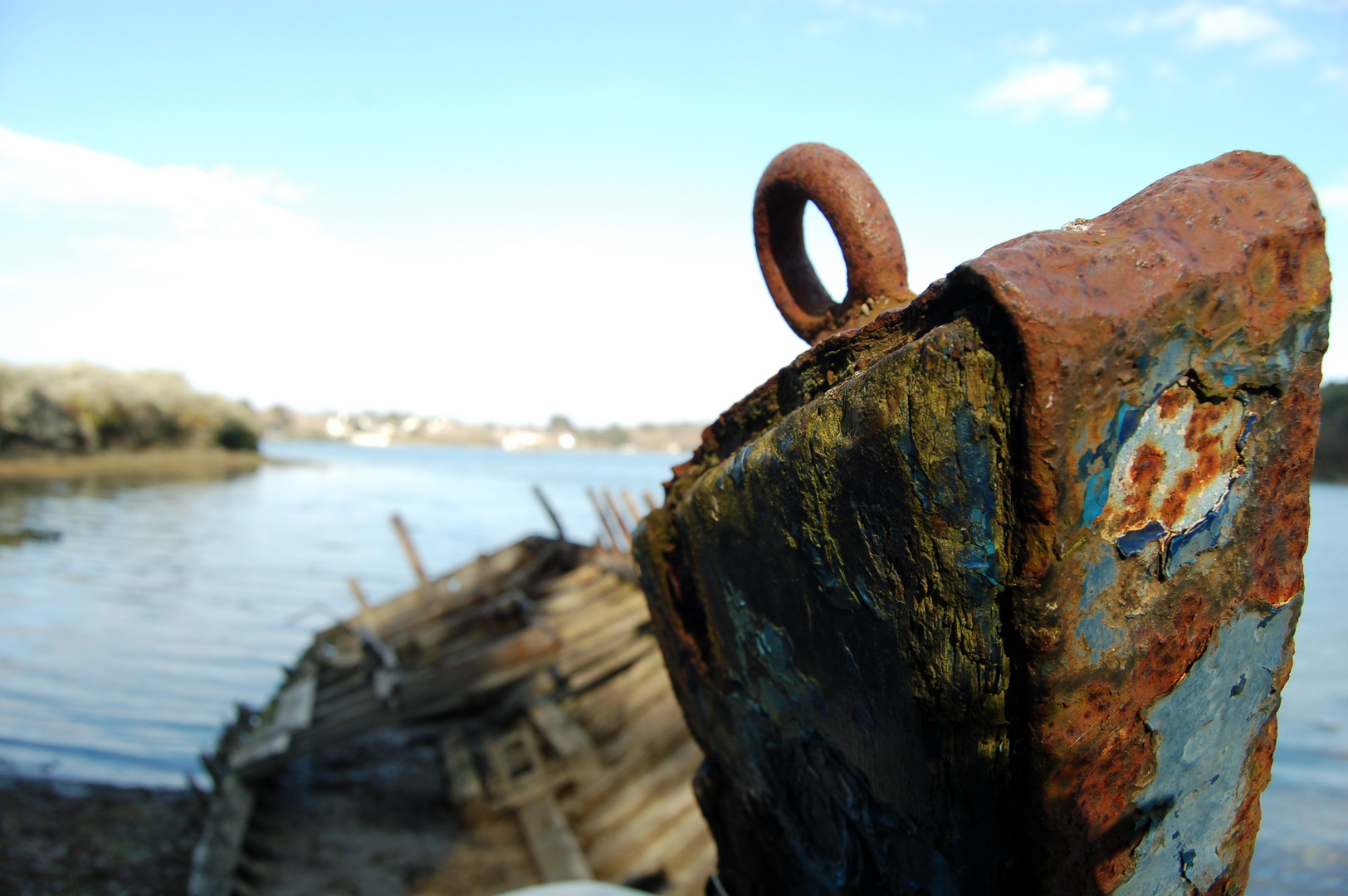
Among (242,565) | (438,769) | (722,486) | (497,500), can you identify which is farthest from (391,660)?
(497,500)

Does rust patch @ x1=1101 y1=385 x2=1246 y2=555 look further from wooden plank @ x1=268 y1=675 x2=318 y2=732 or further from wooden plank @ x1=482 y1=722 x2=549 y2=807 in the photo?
wooden plank @ x1=268 y1=675 x2=318 y2=732

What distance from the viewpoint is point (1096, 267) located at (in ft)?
3.40

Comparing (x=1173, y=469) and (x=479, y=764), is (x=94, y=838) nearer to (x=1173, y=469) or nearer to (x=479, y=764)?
(x=479, y=764)

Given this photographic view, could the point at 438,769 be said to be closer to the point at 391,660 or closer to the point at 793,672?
the point at 391,660

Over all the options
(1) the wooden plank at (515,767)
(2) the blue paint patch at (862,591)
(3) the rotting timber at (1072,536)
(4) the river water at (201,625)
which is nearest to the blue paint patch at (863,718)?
(3) the rotting timber at (1072,536)

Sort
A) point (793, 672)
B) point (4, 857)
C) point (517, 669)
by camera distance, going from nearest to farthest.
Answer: point (793, 672) → point (4, 857) → point (517, 669)

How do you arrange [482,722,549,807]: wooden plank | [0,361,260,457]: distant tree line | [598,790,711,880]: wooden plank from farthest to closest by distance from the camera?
[0,361,260,457]: distant tree line → [482,722,549,807]: wooden plank → [598,790,711,880]: wooden plank

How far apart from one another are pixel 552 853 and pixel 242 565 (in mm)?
16290

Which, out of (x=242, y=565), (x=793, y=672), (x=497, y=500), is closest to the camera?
(x=793, y=672)

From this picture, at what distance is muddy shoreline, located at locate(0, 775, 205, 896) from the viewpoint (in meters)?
5.66

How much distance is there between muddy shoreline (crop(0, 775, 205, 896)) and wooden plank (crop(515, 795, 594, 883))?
243 cm

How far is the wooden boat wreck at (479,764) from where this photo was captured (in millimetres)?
4992

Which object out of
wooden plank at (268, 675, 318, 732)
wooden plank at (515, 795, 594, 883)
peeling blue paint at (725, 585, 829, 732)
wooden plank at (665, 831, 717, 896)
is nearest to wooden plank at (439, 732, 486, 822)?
wooden plank at (515, 795, 594, 883)

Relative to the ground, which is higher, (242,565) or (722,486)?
(722,486)
